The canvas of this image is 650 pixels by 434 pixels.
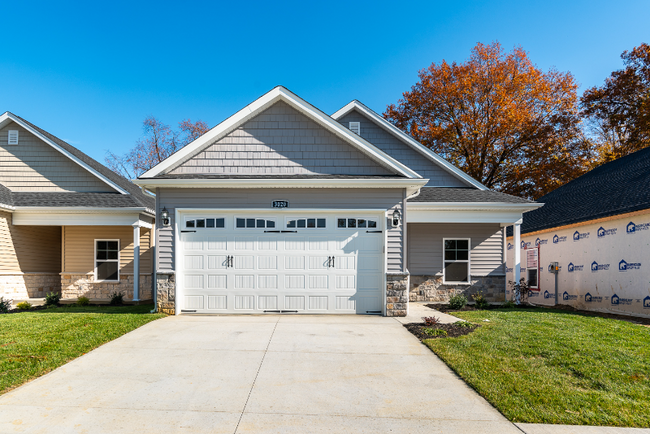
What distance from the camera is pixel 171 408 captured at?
4195mm

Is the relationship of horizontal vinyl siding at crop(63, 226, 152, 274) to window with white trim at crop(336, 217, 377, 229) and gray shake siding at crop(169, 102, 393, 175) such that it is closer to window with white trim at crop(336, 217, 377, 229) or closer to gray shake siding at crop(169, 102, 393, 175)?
gray shake siding at crop(169, 102, 393, 175)

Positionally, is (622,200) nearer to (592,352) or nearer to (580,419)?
(592,352)

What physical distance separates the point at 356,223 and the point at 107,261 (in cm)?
940

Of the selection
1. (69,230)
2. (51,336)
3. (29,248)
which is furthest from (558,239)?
(29,248)

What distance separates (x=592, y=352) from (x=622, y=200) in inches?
274

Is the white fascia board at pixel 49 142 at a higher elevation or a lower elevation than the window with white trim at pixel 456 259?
higher

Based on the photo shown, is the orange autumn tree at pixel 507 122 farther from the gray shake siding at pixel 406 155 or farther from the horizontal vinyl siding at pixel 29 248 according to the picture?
the horizontal vinyl siding at pixel 29 248

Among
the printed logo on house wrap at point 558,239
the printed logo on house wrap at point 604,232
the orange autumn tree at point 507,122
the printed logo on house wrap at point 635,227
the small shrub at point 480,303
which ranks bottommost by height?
the small shrub at point 480,303

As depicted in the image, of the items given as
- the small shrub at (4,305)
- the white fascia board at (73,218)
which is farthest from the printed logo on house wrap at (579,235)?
the small shrub at (4,305)

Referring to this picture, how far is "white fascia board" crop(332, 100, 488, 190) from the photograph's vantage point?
47.2 feet

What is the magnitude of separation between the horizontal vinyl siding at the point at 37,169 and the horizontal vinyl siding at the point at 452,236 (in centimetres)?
1079

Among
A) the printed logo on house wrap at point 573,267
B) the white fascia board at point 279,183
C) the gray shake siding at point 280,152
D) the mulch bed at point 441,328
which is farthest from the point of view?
the printed logo on house wrap at point 573,267

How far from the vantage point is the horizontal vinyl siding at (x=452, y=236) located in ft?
44.2

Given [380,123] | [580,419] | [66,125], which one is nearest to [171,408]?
[580,419]
